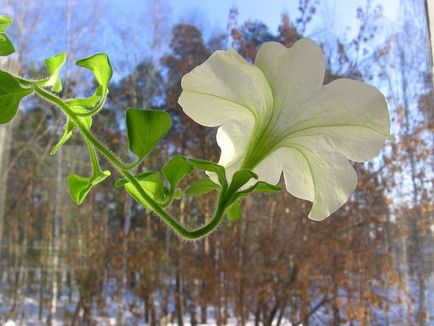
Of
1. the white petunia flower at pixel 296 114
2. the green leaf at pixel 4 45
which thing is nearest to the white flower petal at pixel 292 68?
the white petunia flower at pixel 296 114

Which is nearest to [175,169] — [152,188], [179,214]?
[152,188]

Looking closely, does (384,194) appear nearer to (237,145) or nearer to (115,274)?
(115,274)

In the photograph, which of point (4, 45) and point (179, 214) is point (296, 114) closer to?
point (4, 45)

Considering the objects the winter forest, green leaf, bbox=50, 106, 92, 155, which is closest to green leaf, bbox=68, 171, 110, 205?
green leaf, bbox=50, 106, 92, 155

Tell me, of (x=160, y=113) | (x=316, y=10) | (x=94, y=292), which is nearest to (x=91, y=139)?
(x=160, y=113)

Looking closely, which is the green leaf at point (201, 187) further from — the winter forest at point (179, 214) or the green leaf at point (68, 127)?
the winter forest at point (179, 214)

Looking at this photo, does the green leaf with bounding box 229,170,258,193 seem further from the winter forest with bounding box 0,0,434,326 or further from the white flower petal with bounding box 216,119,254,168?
the winter forest with bounding box 0,0,434,326

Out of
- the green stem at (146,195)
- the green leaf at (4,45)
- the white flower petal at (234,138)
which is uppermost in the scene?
the green leaf at (4,45)
